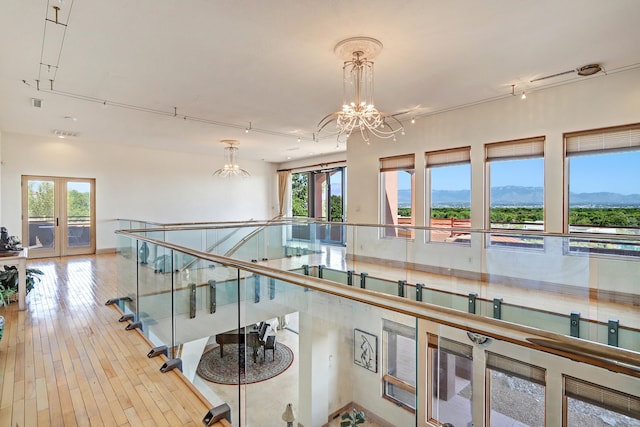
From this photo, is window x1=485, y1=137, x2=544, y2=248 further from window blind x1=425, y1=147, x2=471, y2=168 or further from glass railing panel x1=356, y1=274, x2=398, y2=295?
glass railing panel x1=356, y1=274, x2=398, y2=295

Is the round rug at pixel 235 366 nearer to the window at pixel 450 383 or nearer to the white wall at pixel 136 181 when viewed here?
the window at pixel 450 383

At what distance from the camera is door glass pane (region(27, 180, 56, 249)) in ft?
28.7

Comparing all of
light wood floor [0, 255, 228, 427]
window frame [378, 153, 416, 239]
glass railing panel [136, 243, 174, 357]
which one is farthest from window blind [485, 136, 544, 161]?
light wood floor [0, 255, 228, 427]

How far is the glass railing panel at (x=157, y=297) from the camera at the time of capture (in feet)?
10.8

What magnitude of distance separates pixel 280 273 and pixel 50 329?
12.1 feet

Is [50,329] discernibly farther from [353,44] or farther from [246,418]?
[353,44]

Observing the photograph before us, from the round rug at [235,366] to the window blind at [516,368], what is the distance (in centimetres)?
143

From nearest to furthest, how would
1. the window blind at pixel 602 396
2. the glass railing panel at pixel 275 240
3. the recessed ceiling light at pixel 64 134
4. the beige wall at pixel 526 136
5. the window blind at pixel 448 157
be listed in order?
the window blind at pixel 602 396 → the beige wall at pixel 526 136 → the window blind at pixel 448 157 → the glass railing panel at pixel 275 240 → the recessed ceiling light at pixel 64 134

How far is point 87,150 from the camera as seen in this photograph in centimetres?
947

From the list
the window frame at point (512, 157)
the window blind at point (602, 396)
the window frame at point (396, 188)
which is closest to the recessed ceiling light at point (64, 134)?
the window frame at point (396, 188)

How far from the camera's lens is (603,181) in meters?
4.98

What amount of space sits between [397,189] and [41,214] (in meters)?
9.85

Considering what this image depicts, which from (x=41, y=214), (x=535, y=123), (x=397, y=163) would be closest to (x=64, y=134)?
(x=41, y=214)

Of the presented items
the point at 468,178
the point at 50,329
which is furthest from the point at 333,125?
the point at 50,329
